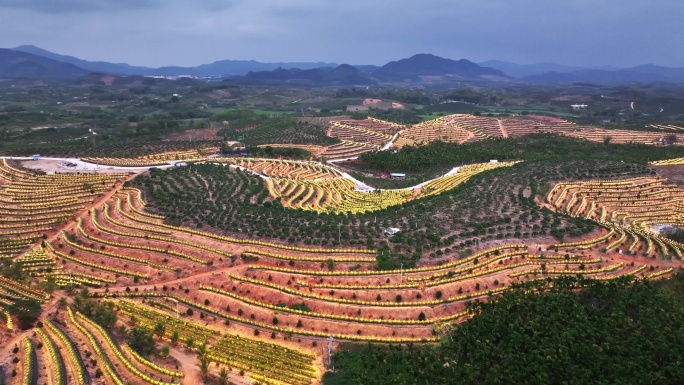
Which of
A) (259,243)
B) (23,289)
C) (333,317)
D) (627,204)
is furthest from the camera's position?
(627,204)

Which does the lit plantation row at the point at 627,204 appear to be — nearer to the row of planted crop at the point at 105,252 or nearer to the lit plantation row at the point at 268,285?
the lit plantation row at the point at 268,285

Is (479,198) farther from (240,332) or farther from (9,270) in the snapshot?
(9,270)

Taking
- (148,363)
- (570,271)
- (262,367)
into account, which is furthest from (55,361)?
(570,271)

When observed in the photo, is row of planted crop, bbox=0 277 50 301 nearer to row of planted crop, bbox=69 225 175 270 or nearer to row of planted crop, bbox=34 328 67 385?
row of planted crop, bbox=34 328 67 385

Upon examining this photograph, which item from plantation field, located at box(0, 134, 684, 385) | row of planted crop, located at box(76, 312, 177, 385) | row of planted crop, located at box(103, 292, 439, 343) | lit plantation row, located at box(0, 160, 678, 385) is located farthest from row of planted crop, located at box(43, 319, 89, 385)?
row of planted crop, located at box(103, 292, 439, 343)

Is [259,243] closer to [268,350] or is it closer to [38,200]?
[268,350]

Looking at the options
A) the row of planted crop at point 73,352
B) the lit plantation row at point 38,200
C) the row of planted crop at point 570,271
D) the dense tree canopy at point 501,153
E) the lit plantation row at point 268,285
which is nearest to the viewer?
the row of planted crop at point 73,352

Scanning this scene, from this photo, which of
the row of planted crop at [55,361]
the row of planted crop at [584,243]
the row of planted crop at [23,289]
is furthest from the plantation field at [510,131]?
the row of planted crop at [55,361]
